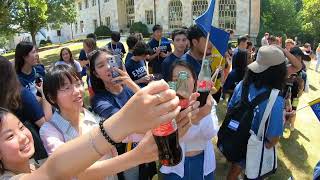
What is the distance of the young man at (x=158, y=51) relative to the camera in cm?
732

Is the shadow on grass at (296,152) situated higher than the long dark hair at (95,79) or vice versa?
the long dark hair at (95,79)

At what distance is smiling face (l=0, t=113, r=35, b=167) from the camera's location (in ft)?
5.86

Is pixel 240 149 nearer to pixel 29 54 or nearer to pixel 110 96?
pixel 110 96

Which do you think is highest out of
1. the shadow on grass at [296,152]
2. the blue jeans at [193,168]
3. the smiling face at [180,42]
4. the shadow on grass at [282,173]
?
the smiling face at [180,42]

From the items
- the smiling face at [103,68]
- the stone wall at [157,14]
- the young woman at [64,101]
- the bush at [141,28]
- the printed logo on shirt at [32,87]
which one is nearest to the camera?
the young woman at [64,101]

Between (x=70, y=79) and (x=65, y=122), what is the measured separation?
351mm

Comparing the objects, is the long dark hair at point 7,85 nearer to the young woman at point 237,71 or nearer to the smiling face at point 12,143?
the smiling face at point 12,143

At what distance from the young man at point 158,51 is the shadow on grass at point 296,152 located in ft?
9.75

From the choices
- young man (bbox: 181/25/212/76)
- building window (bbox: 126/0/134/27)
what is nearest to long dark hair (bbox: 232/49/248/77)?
young man (bbox: 181/25/212/76)

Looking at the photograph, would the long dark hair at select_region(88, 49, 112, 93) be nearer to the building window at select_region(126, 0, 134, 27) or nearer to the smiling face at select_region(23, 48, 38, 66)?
the smiling face at select_region(23, 48, 38, 66)

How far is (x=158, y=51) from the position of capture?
7.34 meters

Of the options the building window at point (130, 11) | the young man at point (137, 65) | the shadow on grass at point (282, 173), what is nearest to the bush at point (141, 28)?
the building window at point (130, 11)

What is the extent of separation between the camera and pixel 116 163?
2047 mm

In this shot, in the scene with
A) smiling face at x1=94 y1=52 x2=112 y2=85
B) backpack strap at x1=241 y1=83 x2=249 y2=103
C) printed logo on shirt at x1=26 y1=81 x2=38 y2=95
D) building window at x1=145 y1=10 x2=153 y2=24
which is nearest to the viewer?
smiling face at x1=94 y1=52 x2=112 y2=85
